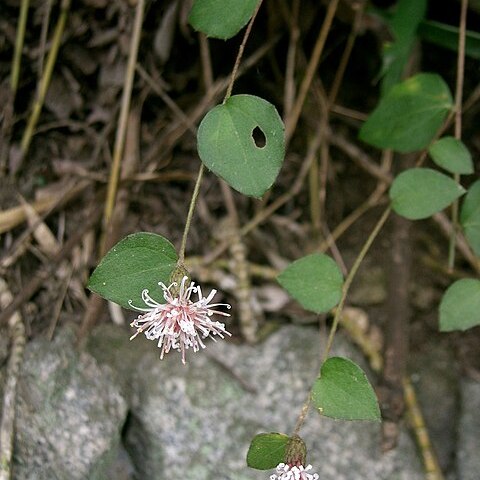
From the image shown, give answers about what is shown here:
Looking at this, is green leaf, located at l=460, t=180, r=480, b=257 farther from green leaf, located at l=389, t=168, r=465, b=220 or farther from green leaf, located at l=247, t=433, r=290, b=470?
green leaf, located at l=247, t=433, r=290, b=470

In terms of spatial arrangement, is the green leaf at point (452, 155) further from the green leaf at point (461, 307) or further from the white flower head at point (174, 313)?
the white flower head at point (174, 313)

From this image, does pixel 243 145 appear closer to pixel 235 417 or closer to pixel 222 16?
pixel 222 16

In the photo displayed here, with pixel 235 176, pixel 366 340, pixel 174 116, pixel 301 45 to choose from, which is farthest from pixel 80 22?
pixel 366 340

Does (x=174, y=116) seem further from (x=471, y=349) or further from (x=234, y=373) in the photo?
(x=471, y=349)

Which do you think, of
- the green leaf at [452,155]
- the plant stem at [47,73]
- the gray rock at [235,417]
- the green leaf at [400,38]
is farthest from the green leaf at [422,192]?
the plant stem at [47,73]

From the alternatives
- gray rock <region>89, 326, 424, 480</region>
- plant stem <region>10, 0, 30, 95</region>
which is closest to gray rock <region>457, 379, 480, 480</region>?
gray rock <region>89, 326, 424, 480</region>

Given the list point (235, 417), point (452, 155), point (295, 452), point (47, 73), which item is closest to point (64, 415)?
point (235, 417)

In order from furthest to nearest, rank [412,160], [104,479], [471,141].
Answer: [471,141] → [412,160] → [104,479]
